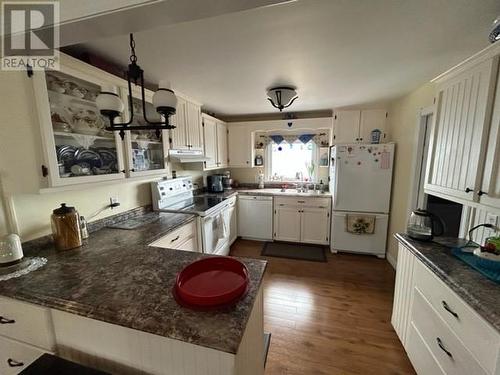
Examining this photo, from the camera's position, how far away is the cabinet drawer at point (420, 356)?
125cm

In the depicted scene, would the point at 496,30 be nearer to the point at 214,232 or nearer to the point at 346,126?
the point at 346,126

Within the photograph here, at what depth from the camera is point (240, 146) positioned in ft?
13.0

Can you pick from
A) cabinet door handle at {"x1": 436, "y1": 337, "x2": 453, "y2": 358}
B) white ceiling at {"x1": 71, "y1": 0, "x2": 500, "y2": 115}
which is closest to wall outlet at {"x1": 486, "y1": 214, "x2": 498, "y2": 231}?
cabinet door handle at {"x1": 436, "y1": 337, "x2": 453, "y2": 358}

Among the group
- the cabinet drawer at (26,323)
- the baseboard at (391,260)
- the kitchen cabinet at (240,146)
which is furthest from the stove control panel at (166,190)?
the baseboard at (391,260)

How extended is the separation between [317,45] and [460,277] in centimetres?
166

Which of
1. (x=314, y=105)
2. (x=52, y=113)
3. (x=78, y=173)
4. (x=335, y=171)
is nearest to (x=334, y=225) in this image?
(x=335, y=171)

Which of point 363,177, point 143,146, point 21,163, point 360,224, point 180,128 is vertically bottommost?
point 360,224

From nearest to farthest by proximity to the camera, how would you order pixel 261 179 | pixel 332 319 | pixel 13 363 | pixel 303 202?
pixel 13 363
pixel 332 319
pixel 303 202
pixel 261 179

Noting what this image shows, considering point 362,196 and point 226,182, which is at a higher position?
point 226,182

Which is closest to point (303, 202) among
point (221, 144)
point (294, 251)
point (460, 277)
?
point (294, 251)

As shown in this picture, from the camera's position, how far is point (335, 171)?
10.4 ft

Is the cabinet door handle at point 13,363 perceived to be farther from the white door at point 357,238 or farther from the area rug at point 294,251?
the white door at point 357,238

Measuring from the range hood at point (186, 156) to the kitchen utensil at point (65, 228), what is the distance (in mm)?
1105

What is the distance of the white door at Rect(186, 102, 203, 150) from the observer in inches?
107
